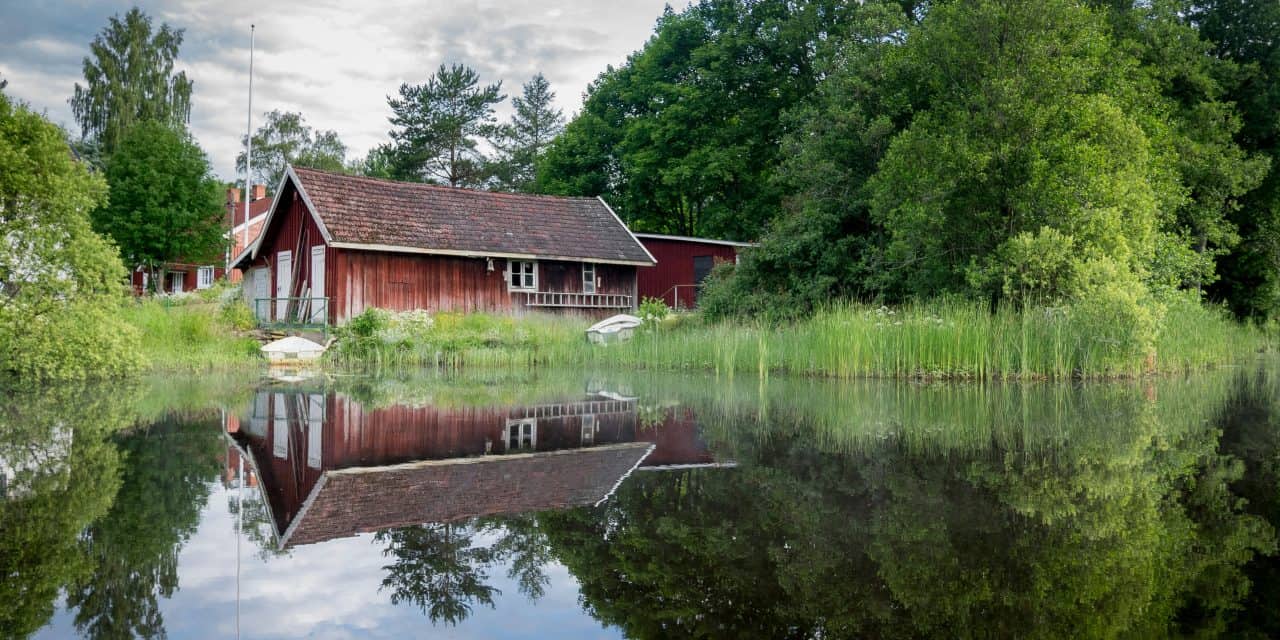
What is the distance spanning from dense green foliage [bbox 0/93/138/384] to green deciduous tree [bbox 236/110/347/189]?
41946 mm

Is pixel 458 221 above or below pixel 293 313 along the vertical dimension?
above

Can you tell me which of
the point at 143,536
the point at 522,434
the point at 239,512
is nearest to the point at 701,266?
the point at 522,434

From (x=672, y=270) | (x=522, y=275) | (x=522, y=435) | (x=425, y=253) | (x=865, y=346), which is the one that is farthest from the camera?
(x=672, y=270)

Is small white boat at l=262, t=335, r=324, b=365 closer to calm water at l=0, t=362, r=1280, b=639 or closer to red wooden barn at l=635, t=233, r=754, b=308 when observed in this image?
calm water at l=0, t=362, r=1280, b=639

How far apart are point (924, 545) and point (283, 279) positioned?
24.1m

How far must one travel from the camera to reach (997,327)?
12.7m

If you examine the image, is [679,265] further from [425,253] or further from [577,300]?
[425,253]

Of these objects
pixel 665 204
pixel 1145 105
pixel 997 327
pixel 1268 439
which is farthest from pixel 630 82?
pixel 1268 439

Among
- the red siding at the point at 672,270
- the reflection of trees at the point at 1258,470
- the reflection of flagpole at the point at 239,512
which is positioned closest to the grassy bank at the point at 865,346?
the reflection of trees at the point at 1258,470

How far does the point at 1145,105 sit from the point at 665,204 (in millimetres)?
21432

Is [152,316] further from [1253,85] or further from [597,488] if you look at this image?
[1253,85]

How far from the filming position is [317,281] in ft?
73.4

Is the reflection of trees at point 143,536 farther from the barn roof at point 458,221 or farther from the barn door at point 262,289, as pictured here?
the barn door at point 262,289

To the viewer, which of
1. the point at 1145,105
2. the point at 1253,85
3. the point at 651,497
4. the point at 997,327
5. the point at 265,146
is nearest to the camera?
the point at 651,497
